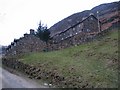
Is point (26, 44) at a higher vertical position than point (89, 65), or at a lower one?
higher

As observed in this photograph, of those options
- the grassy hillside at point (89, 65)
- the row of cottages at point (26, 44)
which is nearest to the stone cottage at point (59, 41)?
the row of cottages at point (26, 44)

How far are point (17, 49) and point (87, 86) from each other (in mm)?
36833

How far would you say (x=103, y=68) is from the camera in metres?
27.8

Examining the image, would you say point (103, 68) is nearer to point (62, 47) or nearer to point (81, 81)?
point (81, 81)

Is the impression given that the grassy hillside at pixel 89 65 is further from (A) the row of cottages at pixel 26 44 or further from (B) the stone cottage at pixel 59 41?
(A) the row of cottages at pixel 26 44

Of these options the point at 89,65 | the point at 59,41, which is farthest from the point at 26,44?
the point at 89,65

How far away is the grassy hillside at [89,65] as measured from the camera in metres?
24.5

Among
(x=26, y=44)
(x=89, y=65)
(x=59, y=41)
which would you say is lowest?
(x=89, y=65)

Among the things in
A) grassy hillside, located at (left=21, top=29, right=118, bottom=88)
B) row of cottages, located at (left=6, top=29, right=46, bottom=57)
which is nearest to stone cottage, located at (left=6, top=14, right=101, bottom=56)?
row of cottages, located at (left=6, top=29, right=46, bottom=57)

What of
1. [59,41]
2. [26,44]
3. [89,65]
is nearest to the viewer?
[89,65]

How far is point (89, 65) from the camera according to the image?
29797 millimetres

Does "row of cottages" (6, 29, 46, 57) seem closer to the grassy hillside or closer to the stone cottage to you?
the stone cottage

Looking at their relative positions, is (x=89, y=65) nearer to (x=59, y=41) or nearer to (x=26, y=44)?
(x=26, y=44)

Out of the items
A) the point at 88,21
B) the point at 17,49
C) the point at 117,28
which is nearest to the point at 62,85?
the point at 117,28
